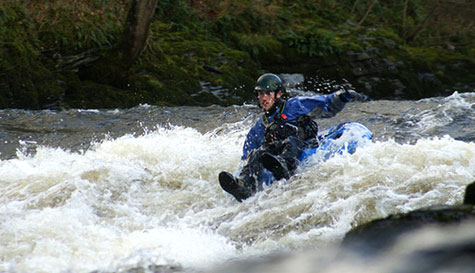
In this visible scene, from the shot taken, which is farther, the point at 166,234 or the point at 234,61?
the point at 234,61

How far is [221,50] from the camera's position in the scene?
Answer: 14.0 metres

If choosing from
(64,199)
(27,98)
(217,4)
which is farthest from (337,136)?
(217,4)

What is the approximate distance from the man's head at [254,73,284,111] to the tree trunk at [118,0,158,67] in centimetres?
581

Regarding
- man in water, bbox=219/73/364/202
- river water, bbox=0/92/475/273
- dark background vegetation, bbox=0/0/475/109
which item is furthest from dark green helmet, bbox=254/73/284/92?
dark background vegetation, bbox=0/0/475/109

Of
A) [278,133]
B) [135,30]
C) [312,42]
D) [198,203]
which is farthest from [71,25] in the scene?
[198,203]

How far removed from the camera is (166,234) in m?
4.82

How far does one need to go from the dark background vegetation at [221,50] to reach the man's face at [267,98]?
5363 millimetres

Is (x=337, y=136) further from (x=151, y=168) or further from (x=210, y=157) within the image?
(x=151, y=168)

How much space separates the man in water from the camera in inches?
231

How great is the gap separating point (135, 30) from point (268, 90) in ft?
20.1

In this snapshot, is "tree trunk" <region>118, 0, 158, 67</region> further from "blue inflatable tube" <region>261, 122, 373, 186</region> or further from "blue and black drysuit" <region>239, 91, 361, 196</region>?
"blue inflatable tube" <region>261, 122, 373, 186</region>

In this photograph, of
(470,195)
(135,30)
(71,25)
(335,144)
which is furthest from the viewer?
(71,25)

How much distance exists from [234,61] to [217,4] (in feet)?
9.76

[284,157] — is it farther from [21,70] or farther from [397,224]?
[21,70]
